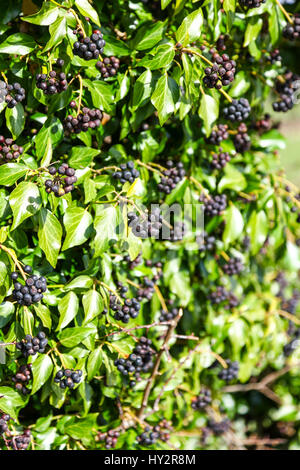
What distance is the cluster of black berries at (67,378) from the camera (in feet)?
5.03

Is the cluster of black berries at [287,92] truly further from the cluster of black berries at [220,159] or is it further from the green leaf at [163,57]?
the green leaf at [163,57]

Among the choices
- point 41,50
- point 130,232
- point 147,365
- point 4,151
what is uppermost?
point 41,50

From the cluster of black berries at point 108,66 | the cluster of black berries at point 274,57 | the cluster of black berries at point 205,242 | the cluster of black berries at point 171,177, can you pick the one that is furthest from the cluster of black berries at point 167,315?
the cluster of black berries at point 274,57

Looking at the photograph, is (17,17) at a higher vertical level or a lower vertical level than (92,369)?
higher

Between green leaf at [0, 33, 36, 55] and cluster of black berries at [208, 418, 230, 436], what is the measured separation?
199 centimetres

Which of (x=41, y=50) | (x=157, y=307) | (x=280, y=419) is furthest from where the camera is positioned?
(x=280, y=419)

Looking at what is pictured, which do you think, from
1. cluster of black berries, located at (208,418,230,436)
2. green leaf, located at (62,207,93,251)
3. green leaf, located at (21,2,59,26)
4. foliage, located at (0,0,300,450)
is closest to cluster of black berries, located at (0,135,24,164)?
foliage, located at (0,0,300,450)

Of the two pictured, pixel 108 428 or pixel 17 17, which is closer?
pixel 17 17

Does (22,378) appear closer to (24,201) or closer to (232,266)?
(24,201)

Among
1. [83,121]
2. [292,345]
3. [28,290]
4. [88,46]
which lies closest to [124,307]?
[28,290]

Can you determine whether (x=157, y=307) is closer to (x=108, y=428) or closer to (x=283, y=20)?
(x=108, y=428)

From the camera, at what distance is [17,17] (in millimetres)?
1677
